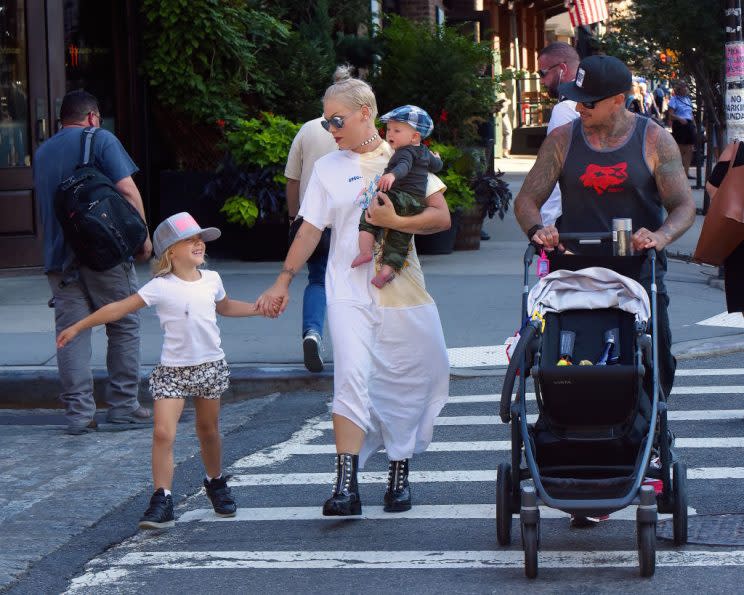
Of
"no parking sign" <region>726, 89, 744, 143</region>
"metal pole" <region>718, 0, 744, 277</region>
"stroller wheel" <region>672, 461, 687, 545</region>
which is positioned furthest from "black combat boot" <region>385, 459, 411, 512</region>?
"no parking sign" <region>726, 89, 744, 143</region>

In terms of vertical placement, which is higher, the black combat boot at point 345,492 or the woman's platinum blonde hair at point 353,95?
the woman's platinum blonde hair at point 353,95

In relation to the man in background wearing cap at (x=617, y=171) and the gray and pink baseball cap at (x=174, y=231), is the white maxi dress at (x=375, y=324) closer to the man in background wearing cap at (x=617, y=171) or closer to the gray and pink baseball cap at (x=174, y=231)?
the gray and pink baseball cap at (x=174, y=231)

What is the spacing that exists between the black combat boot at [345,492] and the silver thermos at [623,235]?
4.68 feet

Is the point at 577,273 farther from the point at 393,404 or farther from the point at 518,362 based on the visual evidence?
the point at 393,404

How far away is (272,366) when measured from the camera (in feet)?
32.6

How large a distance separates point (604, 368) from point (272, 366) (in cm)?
492

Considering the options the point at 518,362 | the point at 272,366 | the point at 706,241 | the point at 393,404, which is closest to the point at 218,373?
the point at 393,404

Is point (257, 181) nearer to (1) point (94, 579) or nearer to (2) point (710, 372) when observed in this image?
(2) point (710, 372)

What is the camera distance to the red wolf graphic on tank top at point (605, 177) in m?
5.94

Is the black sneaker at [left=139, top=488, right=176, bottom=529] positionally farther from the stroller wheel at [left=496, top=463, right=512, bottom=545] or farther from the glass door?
the glass door

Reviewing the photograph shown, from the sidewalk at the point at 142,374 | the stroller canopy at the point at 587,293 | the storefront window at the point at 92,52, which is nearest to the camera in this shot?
the stroller canopy at the point at 587,293

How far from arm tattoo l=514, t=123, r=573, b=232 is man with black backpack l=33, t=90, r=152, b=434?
3.03 metres

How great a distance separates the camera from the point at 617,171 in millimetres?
5945

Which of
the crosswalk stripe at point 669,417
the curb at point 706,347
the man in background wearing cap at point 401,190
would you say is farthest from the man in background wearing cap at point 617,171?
the curb at point 706,347
